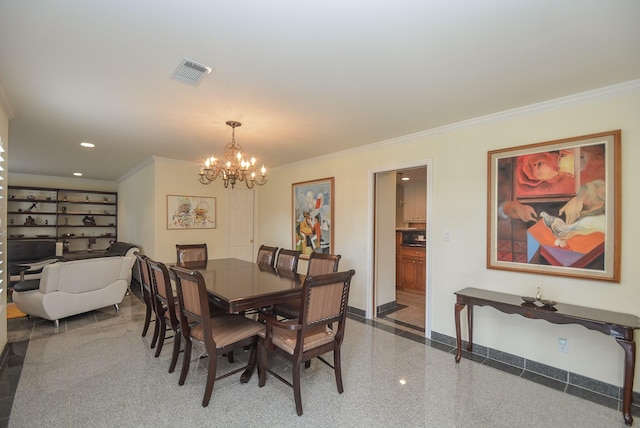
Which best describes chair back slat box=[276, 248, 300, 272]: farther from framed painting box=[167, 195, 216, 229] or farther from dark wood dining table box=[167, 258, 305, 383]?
framed painting box=[167, 195, 216, 229]

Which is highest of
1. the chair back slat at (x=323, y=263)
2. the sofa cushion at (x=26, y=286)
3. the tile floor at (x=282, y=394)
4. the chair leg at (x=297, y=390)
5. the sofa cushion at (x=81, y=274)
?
the chair back slat at (x=323, y=263)

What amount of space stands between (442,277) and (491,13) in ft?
8.60

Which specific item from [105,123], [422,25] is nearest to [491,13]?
[422,25]

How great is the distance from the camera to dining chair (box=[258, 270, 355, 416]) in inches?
83.4

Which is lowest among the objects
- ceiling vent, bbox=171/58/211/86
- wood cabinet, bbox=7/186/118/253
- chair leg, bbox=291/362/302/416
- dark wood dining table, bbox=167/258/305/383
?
chair leg, bbox=291/362/302/416

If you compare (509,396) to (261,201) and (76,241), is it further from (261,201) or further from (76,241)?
(76,241)

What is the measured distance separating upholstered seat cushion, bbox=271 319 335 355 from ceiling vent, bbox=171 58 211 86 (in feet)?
6.26

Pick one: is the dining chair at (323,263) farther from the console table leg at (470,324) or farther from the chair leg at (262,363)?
the console table leg at (470,324)

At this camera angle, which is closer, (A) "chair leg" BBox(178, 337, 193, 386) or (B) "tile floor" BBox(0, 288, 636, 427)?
(B) "tile floor" BBox(0, 288, 636, 427)

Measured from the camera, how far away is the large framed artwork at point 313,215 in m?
4.80

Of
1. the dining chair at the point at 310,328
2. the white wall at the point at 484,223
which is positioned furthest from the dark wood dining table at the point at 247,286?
the white wall at the point at 484,223

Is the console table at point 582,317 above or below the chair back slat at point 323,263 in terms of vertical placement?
below

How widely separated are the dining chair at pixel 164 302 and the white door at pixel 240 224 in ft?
10.1

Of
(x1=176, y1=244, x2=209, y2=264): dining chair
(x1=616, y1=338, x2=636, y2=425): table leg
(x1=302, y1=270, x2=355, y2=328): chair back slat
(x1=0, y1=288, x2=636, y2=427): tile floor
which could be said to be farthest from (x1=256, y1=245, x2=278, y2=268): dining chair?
(x1=616, y1=338, x2=636, y2=425): table leg
